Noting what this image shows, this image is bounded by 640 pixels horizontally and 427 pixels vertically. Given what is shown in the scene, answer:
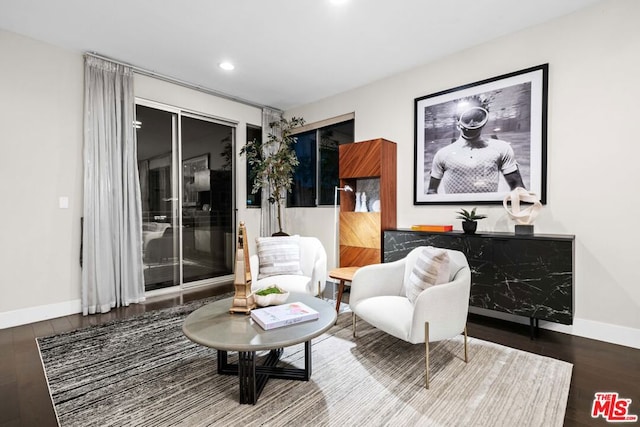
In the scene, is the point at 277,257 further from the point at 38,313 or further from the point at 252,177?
the point at 38,313

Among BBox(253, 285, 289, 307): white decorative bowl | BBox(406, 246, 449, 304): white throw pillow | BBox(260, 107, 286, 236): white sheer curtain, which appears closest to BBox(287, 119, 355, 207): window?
BBox(260, 107, 286, 236): white sheer curtain

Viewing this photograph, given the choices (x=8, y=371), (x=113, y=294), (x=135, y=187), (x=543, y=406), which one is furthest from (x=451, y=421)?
(x=135, y=187)

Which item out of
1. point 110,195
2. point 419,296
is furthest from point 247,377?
point 110,195

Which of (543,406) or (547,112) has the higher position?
(547,112)

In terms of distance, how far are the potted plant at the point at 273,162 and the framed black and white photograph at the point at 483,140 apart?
1975 millimetres

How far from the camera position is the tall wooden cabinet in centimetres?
382

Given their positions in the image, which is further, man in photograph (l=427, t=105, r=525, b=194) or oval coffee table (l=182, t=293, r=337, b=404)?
man in photograph (l=427, t=105, r=525, b=194)

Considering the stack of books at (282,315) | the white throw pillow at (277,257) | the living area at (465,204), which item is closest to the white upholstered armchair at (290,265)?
the white throw pillow at (277,257)

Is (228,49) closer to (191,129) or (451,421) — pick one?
(191,129)

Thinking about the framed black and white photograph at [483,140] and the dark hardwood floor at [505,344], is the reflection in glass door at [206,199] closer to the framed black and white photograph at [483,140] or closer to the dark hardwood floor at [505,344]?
the dark hardwood floor at [505,344]

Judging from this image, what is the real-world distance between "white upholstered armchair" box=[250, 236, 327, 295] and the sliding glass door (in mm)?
1619

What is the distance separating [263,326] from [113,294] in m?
2.68

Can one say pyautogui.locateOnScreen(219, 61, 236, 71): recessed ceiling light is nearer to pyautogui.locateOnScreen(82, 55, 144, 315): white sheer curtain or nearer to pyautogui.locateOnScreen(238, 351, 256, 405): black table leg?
pyautogui.locateOnScreen(82, 55, 144, 315): white sheer curtain

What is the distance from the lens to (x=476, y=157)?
335 cm
